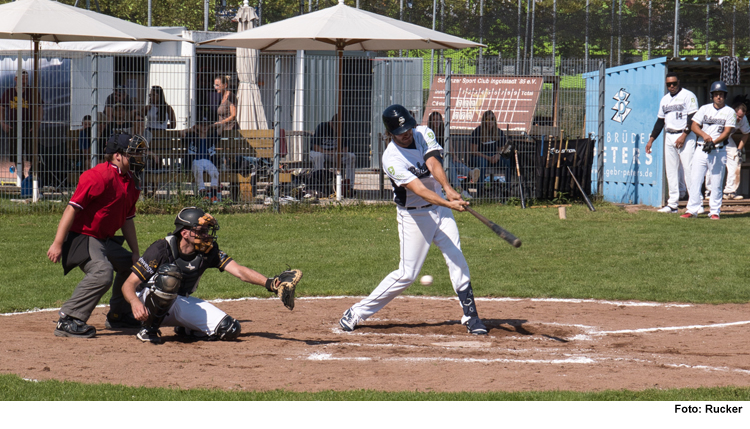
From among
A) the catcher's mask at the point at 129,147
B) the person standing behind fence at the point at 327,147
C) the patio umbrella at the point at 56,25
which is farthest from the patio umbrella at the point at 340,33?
the catcher's mask at the point at 129,147

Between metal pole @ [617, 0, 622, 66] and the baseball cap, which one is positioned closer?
the baseball cap

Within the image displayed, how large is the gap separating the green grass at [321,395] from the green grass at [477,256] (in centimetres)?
3

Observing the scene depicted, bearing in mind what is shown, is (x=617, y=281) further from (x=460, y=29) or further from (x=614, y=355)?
(x=460, y=29)

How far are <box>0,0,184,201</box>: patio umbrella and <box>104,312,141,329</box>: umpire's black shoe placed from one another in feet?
25.7

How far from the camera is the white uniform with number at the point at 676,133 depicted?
14.2m

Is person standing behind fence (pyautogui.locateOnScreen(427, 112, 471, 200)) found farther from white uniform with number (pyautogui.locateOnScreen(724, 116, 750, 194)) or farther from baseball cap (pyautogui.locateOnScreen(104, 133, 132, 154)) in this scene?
baseball cap (pyautogui.locateOnScreen(104, 133, 132, 154))

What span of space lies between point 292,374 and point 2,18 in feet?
36.3

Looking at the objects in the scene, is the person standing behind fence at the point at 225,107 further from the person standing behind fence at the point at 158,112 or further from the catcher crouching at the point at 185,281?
the catcher crouching at the point at 185,281

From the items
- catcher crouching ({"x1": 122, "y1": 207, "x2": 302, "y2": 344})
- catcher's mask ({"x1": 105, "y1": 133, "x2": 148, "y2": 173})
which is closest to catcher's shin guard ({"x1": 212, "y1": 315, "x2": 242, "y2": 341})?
catcher crouching ({"x1": 122, "y1": 207, "x2": 302, "y2": 344})

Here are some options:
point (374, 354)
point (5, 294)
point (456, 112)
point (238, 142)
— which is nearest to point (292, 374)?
point (374, 354)

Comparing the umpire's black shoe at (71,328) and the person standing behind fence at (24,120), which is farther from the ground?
the person standing behind fence at (24,120)

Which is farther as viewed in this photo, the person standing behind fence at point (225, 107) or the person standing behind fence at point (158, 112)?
the person standing behind fence at point (225, 107)

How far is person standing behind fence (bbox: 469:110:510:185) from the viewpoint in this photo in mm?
15797

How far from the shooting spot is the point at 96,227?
6941 millimetres
